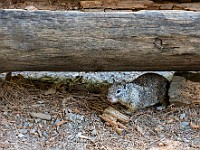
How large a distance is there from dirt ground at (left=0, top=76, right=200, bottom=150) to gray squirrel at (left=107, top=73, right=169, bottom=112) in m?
0.08

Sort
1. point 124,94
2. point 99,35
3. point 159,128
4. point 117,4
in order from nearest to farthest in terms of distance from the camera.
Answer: point 99,35, point 159,128, point 124,94, point 117,4

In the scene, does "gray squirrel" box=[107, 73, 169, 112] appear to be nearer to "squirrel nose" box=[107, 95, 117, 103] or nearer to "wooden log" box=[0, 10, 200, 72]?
"squirrel nose" box=[107, 95, 117, 103]

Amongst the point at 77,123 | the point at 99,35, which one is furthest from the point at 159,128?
the point at 99,35

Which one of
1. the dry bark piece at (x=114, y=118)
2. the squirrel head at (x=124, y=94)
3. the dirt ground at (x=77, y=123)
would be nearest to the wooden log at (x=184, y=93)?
the dirt ground at (x=77, y=123)

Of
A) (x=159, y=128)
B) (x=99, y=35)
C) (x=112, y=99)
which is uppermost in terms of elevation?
(x=99, y=35)

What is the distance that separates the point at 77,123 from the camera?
3.34m

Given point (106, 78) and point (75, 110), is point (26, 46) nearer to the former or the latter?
point (75, 110)

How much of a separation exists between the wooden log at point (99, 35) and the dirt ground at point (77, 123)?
0.45 metres

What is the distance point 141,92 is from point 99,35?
2.05 ft

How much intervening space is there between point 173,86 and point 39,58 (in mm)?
1090

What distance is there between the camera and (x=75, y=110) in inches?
136

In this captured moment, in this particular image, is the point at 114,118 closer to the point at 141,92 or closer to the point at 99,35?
the point at 141,92

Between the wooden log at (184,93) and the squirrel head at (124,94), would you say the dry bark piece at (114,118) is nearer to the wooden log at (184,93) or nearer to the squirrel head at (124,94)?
the squirrel head at (124,94)

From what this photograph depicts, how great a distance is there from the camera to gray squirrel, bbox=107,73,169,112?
3428mm
